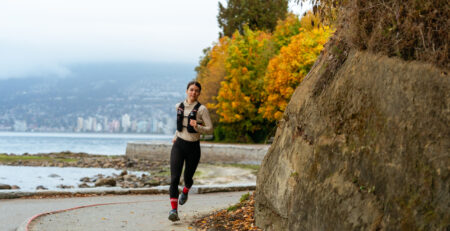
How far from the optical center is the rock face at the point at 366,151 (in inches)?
166

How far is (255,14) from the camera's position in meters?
57.9

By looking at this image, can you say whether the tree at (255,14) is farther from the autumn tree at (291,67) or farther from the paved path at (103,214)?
the paved path at (103,214)

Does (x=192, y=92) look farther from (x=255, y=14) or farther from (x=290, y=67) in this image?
(x=255, y=14)

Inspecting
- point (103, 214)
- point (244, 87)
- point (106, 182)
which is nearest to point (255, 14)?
point (244, 87)

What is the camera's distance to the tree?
2272 inches

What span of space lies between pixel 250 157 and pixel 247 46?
43.4 feet

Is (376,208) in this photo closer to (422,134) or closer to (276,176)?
(422,134)

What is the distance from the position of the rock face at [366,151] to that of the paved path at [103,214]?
251cm

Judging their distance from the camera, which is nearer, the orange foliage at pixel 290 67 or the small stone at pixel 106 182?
the small stone at pixel 106 182

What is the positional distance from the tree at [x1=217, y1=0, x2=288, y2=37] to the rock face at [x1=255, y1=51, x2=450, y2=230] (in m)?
52.0

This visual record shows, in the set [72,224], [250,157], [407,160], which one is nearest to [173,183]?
[72,224]

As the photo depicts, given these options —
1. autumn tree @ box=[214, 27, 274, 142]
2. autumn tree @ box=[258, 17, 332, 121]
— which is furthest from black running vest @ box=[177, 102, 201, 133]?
autumn tree @ box=[214, 27, 274, 142]

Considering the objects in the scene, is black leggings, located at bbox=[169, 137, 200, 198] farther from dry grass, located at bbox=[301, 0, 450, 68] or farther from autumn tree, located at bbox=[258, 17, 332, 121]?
autumn tree, located at bbox=[258, 17, 332, 121]

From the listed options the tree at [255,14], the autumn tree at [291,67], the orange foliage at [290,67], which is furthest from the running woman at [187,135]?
the tree at [255,14]
